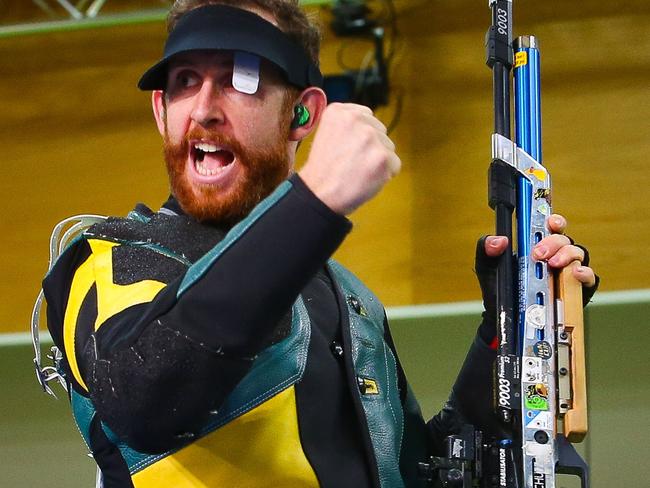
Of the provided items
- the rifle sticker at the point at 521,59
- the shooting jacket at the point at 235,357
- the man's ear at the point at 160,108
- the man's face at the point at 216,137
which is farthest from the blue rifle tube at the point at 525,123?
the man's ear at the point at 160,108

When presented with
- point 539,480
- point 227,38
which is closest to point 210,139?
point 227,38

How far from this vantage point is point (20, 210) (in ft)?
9.29

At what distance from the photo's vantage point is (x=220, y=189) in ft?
4.05

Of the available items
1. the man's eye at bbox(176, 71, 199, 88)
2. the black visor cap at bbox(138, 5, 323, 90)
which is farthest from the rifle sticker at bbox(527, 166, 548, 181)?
the man's eye at bbox(176, 71, 199, 88)

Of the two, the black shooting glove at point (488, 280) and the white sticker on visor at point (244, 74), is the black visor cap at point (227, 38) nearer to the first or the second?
the white sticker on visor at point (244, 74)

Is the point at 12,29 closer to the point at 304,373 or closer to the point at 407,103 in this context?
the point at 407,103

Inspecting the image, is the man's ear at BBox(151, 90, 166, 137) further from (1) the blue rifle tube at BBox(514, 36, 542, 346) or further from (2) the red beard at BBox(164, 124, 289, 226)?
(1) the blue rifle tube at BBox(514, 36, 542, 346)

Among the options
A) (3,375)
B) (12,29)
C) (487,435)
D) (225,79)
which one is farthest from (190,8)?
(12,29)

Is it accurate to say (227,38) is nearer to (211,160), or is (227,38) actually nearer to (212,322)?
(211,160)

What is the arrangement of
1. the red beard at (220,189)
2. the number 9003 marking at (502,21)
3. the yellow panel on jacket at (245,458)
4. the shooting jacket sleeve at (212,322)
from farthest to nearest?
the number 9003 marking at (502,21) < the red beard at (220,189) < the yellow panel on jacket at (245,458) < the shooting jacket sleeve at (212,322)

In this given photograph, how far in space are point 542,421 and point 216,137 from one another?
51cm

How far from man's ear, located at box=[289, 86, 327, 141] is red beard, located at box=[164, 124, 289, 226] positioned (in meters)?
0.09

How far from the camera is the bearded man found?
93cm

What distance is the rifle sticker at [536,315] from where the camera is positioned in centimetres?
133
